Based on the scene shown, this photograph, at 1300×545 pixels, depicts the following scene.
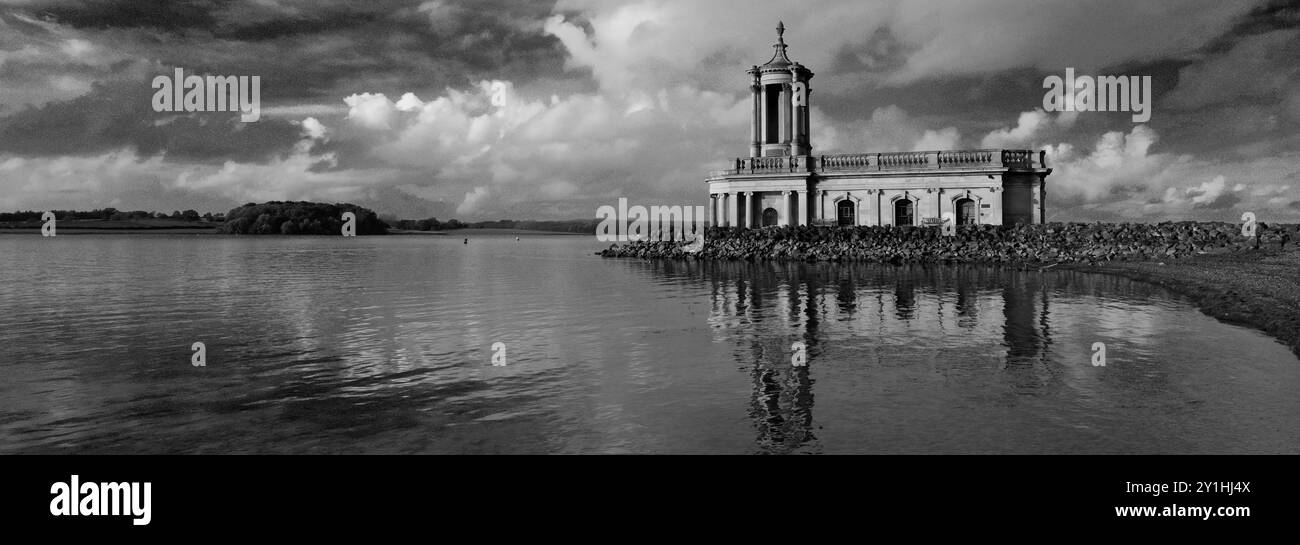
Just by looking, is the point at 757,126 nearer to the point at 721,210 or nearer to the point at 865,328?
the point at 721,210

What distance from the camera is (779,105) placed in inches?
2719

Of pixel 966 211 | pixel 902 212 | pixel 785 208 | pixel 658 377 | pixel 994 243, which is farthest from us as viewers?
pixel 785 208

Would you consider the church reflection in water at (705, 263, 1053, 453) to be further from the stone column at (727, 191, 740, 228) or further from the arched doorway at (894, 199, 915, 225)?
the stone column at (727, 191, 740, 228)

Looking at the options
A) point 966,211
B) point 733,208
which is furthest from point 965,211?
point 733,208

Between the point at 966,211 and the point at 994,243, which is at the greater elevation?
the point at 966,211

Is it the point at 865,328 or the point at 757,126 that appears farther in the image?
the point at 757,126

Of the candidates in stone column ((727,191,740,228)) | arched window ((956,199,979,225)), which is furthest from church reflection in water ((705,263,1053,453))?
stone column ((727,191,740,228))

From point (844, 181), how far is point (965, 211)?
9402 mm

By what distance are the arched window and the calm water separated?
88.6 ft

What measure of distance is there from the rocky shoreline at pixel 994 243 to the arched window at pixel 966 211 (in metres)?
2.17

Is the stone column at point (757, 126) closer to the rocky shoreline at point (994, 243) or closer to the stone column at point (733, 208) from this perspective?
the stone column at point (733, 208)

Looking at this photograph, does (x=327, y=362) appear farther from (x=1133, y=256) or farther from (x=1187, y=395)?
(x=1133, y=256)
